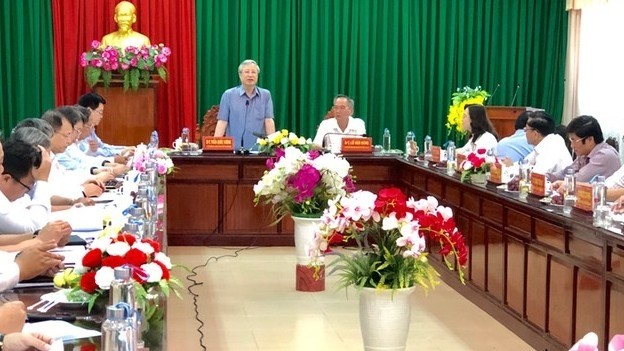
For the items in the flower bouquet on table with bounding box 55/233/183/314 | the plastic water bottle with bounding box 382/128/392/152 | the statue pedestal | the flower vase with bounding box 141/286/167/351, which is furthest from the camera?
the statue pedestal

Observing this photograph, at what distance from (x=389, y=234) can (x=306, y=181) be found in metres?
2.32

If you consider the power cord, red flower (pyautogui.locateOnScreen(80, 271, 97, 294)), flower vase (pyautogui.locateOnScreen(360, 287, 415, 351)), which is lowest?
the power cord

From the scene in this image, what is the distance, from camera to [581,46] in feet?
34.6

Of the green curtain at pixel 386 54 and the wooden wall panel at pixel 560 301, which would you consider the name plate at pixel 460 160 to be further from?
the green curtain at pixel 386 54

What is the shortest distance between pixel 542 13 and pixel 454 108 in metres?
1.84

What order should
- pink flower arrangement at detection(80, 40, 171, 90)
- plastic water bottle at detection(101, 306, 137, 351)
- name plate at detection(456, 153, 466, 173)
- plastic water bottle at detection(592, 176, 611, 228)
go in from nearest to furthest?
plastic water bottle at detection(101, 306, 137, 351), plastic water bottle at detection(592, 176, 611, 228), name plate at detection(456, 153, 466, 173), pink flower arrangement at detection(80, 40, 171, 90)

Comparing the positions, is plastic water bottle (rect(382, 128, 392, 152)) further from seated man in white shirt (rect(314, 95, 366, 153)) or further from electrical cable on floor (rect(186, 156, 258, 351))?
electrical cable on floor (rect(186, 156, 258, 351))

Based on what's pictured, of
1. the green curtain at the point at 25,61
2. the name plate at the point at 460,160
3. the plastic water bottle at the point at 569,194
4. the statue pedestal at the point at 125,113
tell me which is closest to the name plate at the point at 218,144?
the statue pedestal at the point at 125,113

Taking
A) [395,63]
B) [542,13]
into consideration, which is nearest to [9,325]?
[395,63]

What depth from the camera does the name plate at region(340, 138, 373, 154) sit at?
7.91 metres

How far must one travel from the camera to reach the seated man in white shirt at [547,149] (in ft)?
21.1

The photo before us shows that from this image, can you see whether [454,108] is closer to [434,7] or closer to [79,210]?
[434,7]

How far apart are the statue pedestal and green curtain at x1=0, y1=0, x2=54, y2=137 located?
4.50ft

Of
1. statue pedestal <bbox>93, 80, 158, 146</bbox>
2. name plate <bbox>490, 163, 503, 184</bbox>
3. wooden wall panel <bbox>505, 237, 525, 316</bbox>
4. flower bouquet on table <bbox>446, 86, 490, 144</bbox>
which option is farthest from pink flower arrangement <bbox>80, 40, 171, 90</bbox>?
wooden wall panel <bbox>505, 237, 525, 316</bbox>
